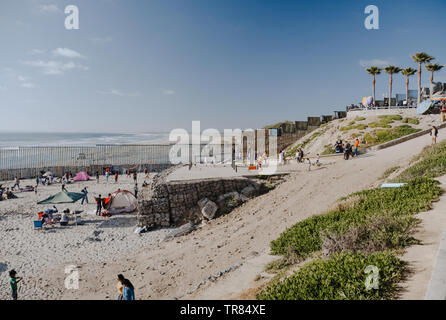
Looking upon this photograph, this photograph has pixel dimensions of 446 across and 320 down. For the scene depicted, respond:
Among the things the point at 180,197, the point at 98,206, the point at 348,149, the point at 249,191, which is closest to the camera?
the point at 180,197

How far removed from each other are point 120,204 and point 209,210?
6.97 meters

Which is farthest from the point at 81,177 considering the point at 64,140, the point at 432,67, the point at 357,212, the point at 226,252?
the point at 64,140

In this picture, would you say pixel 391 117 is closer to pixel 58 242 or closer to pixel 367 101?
pixel 367 101

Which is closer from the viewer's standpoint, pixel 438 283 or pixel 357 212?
pixel 438 283

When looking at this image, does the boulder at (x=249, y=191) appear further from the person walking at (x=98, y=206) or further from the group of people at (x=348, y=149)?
the person walking at (x=98, y=206)

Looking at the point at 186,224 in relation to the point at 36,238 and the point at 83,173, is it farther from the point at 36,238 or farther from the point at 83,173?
the point at 83,173

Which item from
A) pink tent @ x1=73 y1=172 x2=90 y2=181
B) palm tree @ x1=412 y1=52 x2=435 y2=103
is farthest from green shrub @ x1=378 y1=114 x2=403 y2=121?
pink tent @ x1=73 y1=172 x2=90 y2=181

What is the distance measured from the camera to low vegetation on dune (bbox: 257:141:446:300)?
183 inches

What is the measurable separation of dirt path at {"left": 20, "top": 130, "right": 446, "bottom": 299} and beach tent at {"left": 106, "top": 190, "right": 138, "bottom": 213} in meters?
6.24

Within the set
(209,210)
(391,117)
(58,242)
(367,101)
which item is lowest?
(58,242)

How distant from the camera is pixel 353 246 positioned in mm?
6141

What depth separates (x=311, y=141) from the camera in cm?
3241

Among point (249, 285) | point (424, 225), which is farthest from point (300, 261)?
point (424, 225)
